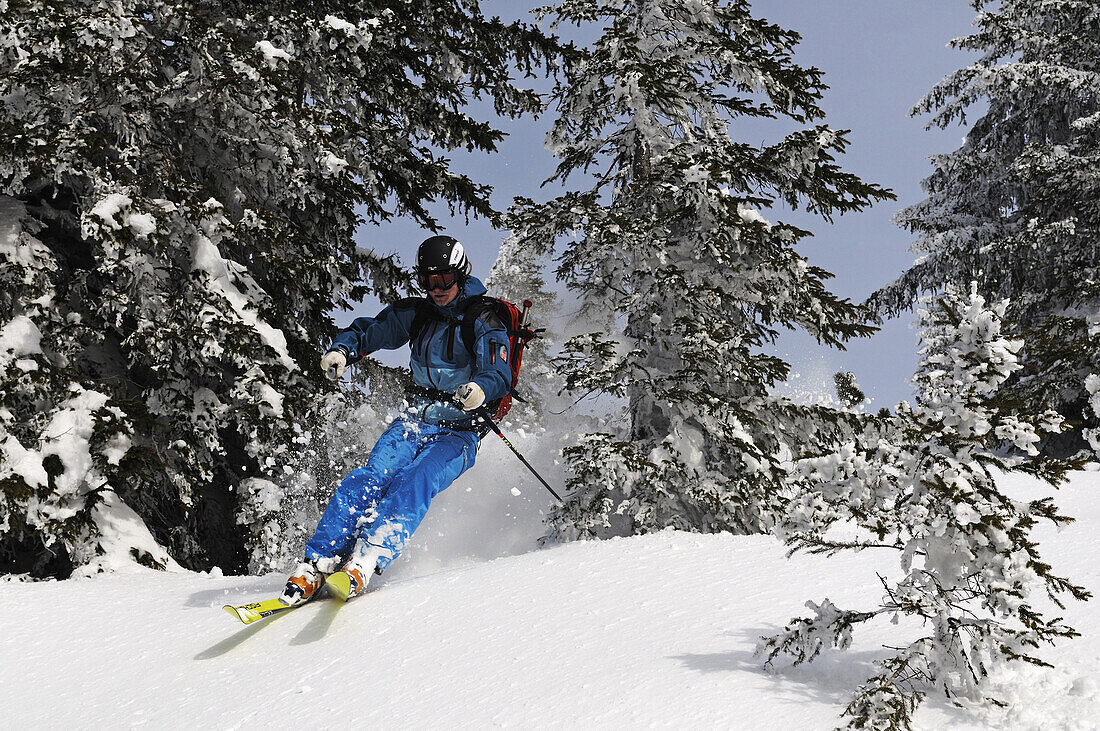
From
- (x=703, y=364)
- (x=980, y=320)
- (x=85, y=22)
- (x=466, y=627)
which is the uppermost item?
(x=85, y=22)

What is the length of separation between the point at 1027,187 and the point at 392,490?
63.5 feet

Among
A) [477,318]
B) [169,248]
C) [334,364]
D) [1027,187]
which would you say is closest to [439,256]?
[477,318]

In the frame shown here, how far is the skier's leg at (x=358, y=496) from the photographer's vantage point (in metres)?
4.88

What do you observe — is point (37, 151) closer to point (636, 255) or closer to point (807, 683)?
point (636, 255)

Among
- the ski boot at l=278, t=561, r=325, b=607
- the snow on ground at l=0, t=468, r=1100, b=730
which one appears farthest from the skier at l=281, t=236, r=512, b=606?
the snow on ground at l=0, t=468, r=1100, b=730

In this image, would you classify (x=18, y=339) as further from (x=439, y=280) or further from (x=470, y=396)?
(x=470, y=396)

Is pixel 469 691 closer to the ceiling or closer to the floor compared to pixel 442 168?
closer to the floor

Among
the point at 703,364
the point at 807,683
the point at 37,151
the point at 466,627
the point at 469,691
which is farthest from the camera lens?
the point at 703,364

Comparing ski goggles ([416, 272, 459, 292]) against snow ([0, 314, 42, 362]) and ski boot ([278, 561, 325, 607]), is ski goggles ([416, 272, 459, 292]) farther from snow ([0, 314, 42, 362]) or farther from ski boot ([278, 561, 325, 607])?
snow ([0, 314, 42, 362])

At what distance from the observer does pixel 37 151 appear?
682 centimetres

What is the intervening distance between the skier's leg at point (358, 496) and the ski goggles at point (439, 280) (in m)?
1.06

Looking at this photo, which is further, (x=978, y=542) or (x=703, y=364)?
(x=703, y=364)

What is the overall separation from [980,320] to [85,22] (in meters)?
8.02

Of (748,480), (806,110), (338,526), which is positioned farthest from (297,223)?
(806,110)
